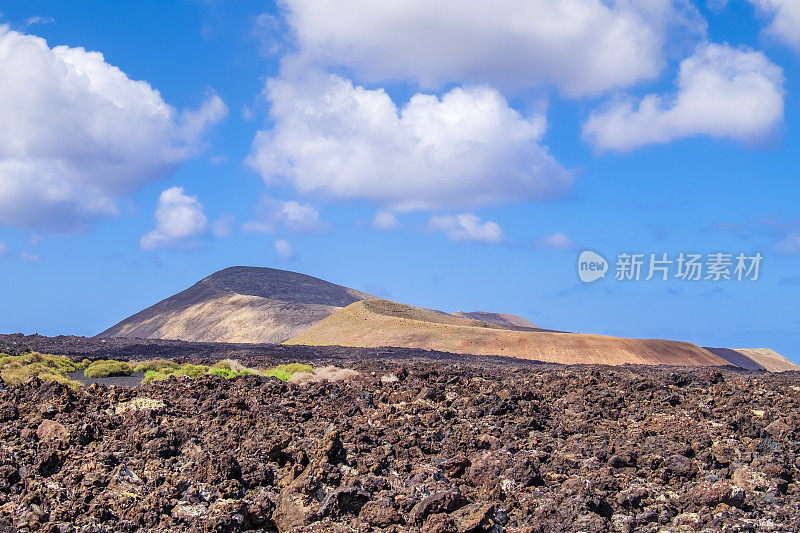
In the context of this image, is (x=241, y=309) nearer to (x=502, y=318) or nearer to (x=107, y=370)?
(x=107, y=370)

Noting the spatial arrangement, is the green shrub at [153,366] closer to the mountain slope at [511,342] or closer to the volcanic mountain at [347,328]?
the mountain slope at [511,342]

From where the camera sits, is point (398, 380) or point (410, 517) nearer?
point (410, 517)

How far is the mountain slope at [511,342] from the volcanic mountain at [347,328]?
7 cm

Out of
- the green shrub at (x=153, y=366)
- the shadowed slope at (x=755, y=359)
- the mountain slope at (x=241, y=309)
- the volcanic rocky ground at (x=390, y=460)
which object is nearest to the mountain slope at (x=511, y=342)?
the shadowed slope at (x=755, y=359)

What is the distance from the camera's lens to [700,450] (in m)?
11.4

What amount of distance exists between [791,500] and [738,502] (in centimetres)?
97

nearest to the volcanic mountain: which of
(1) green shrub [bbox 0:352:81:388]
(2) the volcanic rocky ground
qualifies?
(1) green shrub [bbox 0:352:81:388]


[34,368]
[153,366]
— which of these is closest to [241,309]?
[153,366]

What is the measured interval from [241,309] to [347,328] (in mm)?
29722

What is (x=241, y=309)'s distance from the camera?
8669cm

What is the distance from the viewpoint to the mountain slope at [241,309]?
7925cm

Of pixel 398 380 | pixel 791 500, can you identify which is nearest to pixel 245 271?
pixel 398 380

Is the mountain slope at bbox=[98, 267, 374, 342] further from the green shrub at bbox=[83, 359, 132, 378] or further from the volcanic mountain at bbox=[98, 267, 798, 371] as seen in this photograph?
the green shrub at bbox=[83, 359, 132, 378]

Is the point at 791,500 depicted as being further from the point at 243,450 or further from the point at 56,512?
the point at 56,512
